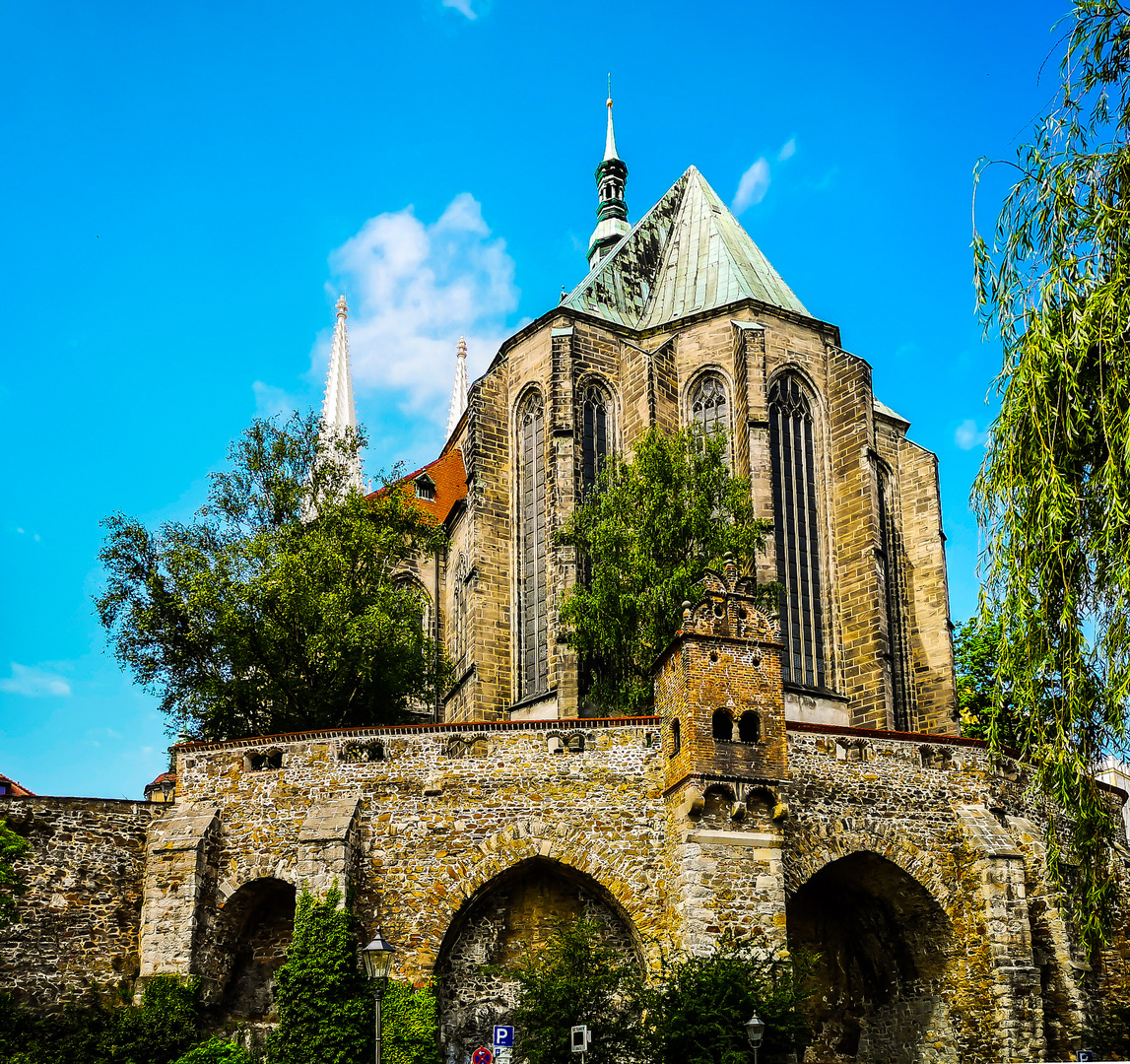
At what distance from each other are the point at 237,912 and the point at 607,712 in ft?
34.0

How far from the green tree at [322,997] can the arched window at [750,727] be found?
7746 millimetres

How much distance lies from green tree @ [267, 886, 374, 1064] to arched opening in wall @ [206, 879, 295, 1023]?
1.84 m

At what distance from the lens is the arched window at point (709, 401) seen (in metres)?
39.4

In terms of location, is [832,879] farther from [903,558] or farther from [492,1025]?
[903,558]

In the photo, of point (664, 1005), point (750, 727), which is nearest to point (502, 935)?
point (664, 1005)

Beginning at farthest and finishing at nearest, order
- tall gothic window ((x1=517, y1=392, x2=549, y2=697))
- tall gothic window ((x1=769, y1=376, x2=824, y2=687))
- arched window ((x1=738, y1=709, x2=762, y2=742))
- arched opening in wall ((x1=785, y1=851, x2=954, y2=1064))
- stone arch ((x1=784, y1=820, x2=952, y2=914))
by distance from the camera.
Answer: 1. tall gothic window ((x1=517, y1=392, x2=549, y2=697))
2. tall gothic window ((x1=769, y1=376, x2=824, y2=687))
3. arched opening in wall ((x1=785, y1=851, x2=954, y2=1064))
4. stone arch ((x1=784, y1=820, x2=952, y2=914))
5. arched window ((x1=738, y1=709, x2=762, y2=742))

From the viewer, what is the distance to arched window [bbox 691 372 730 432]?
3941cm

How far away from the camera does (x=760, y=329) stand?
129ft

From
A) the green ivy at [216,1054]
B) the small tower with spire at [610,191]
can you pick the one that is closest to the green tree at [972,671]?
the green ivy at [216,1054]

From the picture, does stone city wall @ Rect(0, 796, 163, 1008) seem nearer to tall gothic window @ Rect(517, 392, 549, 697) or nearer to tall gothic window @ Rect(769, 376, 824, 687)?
tall gothic window @ Rect(517, 392, 549, 697)

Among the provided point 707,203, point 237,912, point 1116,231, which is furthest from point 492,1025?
point 707,203

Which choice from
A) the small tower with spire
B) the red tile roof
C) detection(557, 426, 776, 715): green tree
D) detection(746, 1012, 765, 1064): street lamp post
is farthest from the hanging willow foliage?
the small tower with spire

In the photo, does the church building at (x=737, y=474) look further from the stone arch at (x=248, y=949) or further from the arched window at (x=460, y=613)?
the stone arch at (x=248, y=949)

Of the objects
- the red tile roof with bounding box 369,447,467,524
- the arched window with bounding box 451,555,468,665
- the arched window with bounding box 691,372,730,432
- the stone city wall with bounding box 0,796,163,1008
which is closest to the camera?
the stone city wall with bounding box 0,796,163,1008
